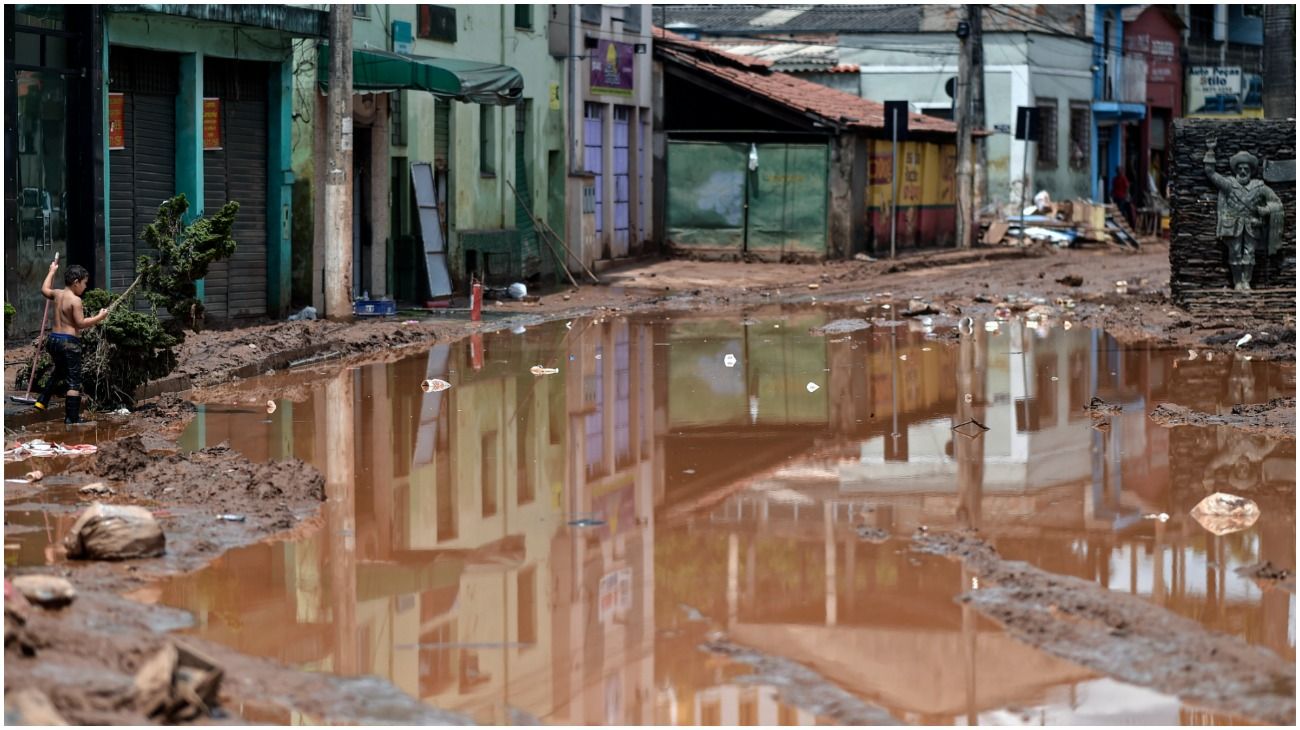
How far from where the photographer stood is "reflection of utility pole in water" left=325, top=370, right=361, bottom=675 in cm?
746

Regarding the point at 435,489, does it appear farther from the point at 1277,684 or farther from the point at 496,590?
the point at 1277,684

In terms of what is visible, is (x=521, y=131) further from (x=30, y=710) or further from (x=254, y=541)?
(x=30, y=710)

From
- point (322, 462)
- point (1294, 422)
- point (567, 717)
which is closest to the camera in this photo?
point (567, 717)

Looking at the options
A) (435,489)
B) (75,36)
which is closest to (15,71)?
(75,36)

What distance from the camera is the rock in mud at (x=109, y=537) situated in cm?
841

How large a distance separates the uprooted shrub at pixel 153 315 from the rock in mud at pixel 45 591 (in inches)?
239

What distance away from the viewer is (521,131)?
28.7m

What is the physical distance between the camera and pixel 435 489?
10.9 meters

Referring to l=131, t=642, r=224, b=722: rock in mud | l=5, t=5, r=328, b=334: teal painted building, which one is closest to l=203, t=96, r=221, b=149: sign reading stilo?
l=5, t=5, r=328, b=334: teal painted building

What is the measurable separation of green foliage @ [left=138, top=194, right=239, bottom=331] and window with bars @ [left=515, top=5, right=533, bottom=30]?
14792mm

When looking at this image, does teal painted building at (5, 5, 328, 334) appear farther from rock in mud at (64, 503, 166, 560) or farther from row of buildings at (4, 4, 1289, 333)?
rock in mud at (64, 503, 166, 560)

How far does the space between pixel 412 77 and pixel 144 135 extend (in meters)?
3.20

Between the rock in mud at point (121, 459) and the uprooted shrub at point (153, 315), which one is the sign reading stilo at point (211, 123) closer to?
the uprooted shrub at point (153, 315)

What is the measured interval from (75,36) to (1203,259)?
13.3 m
